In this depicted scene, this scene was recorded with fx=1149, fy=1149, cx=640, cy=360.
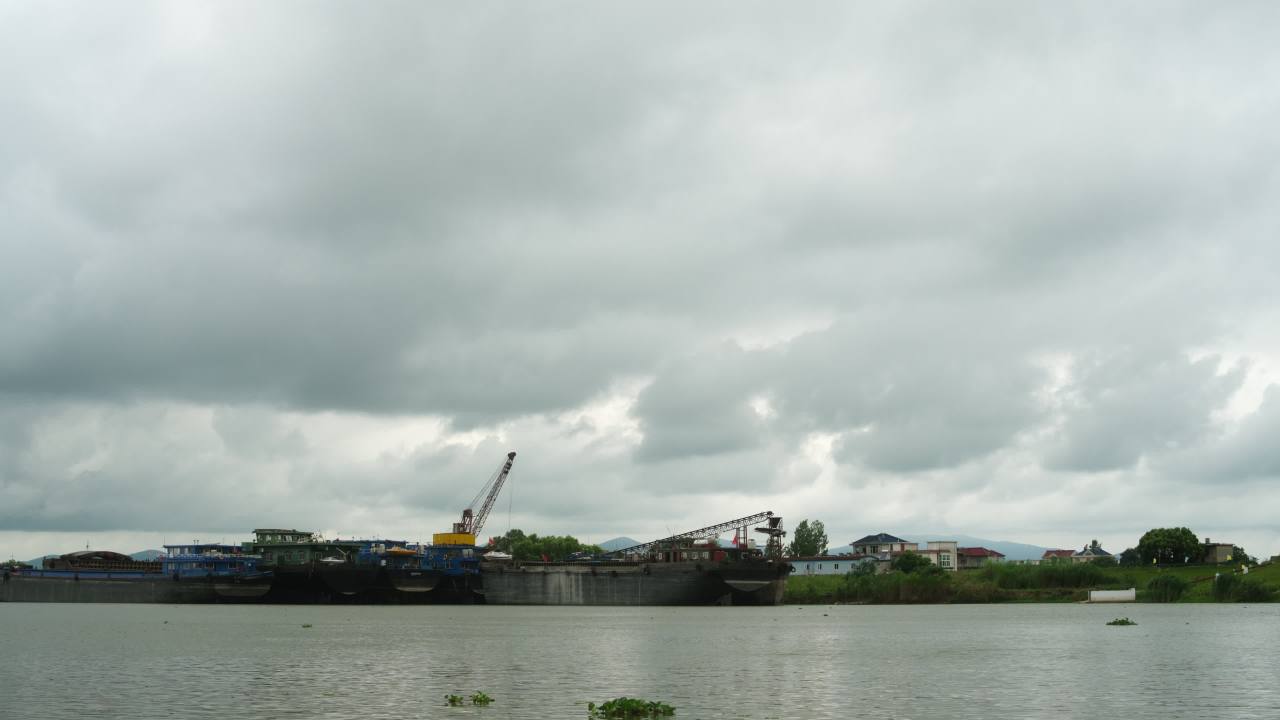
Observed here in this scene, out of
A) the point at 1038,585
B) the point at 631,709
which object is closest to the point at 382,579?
the point at 1038,585

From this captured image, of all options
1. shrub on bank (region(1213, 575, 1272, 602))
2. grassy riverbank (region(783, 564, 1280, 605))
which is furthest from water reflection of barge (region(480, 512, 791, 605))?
shrub on bank (region(1213, 575, 1272, 602))

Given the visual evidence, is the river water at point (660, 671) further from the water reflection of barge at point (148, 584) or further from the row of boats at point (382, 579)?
the water reflection of barge at point (148, 584)

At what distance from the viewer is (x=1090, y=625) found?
110m

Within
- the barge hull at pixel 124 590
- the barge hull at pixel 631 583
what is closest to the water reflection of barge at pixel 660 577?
the barge hull at pixel 631 583

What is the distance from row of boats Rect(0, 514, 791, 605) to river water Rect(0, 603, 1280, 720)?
7223cm

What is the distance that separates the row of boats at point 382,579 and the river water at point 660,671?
72.2 m

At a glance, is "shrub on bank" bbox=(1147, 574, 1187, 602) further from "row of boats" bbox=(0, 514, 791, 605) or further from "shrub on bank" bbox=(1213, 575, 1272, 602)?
"row of boats" bbox=(0, 514, 791, 605)

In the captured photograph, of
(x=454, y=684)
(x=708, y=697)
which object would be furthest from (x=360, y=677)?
Result: (x=708, y=697)

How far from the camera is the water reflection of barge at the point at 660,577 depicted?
583 feet

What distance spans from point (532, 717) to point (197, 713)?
12349 mm

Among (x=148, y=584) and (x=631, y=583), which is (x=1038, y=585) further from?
(x=148, y=584)

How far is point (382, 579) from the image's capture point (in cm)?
18988

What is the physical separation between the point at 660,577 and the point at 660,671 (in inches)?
4765

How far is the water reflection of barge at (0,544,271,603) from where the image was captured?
191625 millimetres
